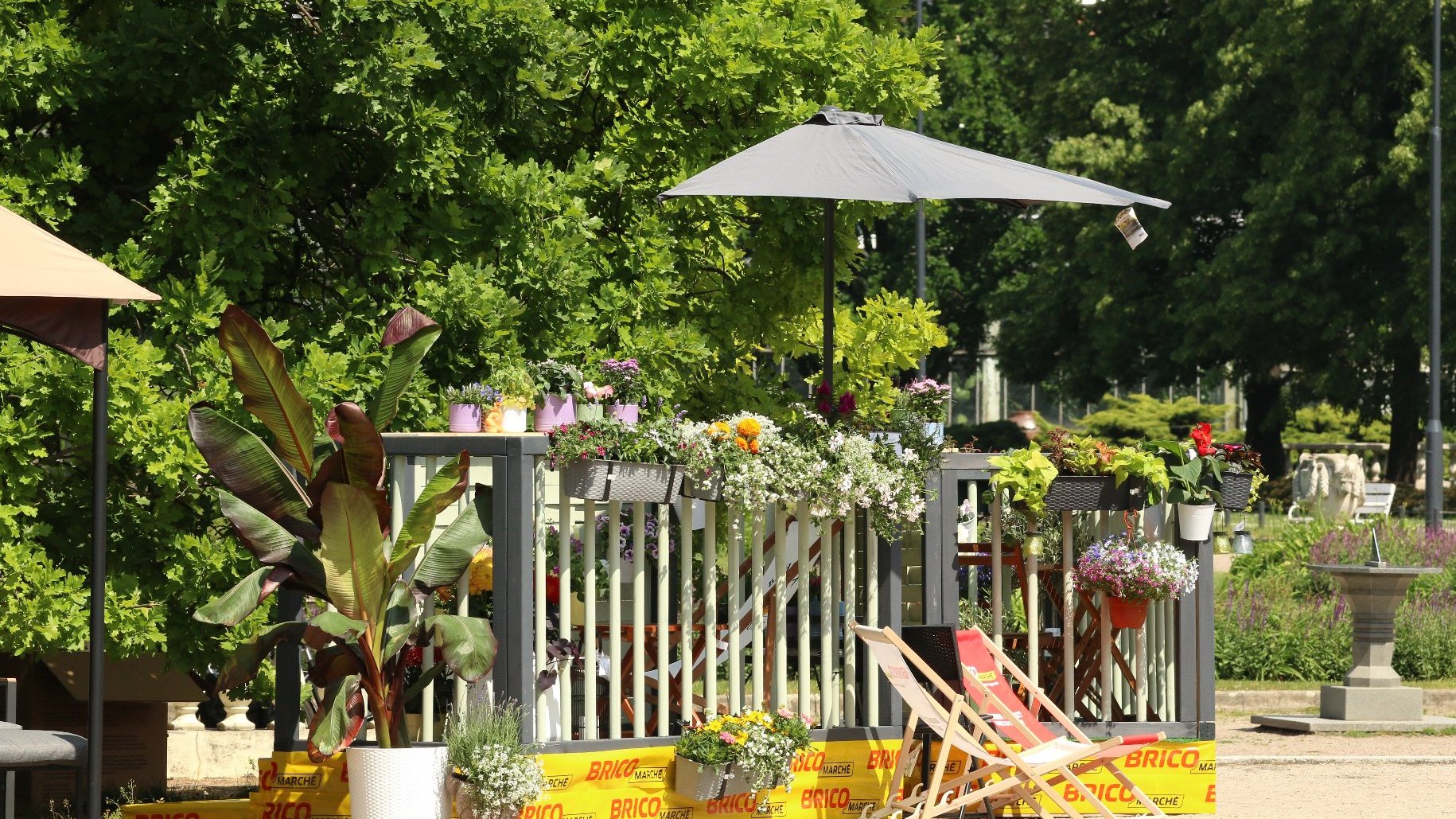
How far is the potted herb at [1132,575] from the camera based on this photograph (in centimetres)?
797

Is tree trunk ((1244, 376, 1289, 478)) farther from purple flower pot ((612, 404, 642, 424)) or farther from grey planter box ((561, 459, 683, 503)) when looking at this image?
grey planter box ((561, 459, 683, 503))

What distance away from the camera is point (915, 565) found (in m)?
10.7

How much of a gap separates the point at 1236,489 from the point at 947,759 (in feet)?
6.87

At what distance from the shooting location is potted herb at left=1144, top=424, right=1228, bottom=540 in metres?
8.18

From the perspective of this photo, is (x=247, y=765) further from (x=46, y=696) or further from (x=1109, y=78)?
(x=1109, y=78)

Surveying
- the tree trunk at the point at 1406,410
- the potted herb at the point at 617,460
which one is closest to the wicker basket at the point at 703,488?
the potted herb at the point at 617,460

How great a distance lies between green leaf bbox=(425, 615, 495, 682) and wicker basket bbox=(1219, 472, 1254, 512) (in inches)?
139

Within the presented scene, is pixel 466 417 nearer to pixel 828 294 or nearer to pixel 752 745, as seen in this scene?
pixel 752 745

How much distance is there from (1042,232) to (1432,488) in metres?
15.1

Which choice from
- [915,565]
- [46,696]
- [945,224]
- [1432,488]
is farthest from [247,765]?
[945,224]

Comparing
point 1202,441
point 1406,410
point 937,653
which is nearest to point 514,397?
point 937,653

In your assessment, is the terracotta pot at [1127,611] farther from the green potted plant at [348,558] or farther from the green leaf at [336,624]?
the green leaf at [336,624]

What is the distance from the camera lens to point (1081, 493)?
319 inches

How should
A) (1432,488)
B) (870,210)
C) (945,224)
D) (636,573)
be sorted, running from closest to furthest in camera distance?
(636,573) → (870,210) → (1432,488) → (945,224)
